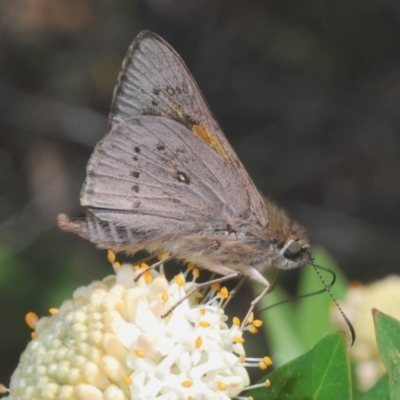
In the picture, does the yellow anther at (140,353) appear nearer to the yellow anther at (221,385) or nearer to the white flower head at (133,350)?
the white flower head at (133,350)

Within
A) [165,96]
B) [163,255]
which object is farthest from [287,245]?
[165,96]

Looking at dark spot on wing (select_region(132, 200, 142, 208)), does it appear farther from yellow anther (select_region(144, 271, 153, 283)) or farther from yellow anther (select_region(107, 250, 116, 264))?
yellow anther (select_region(144, 271, 153, 283))

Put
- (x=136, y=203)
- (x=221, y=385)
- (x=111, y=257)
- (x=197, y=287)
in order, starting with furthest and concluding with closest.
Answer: (x=136, y=203), (x=111, y=257), (x=197, y=287), (x=221, y=385)

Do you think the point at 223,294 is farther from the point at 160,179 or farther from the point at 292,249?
the point at 160,179

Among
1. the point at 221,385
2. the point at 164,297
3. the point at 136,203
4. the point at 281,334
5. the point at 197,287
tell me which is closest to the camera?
the point at 221,385

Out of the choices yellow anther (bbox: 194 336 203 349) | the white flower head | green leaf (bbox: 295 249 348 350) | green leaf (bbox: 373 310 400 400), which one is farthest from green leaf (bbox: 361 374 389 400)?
green leaf (bbox: 295 249 348 350)

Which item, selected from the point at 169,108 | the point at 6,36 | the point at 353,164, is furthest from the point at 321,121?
the point at 169,108

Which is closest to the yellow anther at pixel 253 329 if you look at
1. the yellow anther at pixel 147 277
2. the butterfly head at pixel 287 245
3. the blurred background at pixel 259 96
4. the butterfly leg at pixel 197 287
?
the butterfly leg at pixel 197 287
